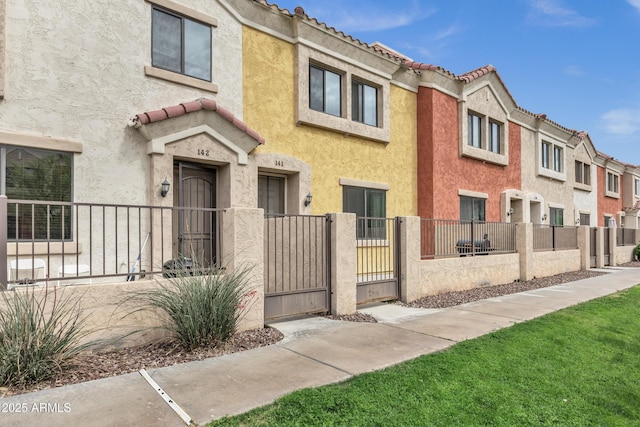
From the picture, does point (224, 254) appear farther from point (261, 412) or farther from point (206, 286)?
point (261, 412)

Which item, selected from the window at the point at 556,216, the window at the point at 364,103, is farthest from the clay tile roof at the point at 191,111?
the window at the point at 556,216

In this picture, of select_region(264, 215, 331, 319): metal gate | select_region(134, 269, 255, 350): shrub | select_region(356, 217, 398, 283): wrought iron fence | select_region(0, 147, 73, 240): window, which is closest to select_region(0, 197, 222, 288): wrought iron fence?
select_region(0, 147, 73, 240): window

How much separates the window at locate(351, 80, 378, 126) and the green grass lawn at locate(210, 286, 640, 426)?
28.4 ft

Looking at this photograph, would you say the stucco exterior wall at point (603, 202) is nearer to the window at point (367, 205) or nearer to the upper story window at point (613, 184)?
the upper story window at point (613, 184)

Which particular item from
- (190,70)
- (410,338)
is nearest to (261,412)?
(410,338)

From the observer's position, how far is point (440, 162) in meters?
15.1

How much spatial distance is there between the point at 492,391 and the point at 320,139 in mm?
8773

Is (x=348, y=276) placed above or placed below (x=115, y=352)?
above

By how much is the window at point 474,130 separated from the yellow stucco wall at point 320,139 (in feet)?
11.1

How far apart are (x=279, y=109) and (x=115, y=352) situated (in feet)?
24.2

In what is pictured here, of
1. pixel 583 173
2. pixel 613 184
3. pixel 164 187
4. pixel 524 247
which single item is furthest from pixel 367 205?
pixel 613 184

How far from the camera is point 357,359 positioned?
5.52 m

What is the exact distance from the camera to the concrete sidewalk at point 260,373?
390cm

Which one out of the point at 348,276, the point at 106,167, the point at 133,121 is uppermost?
the point at 133,121
